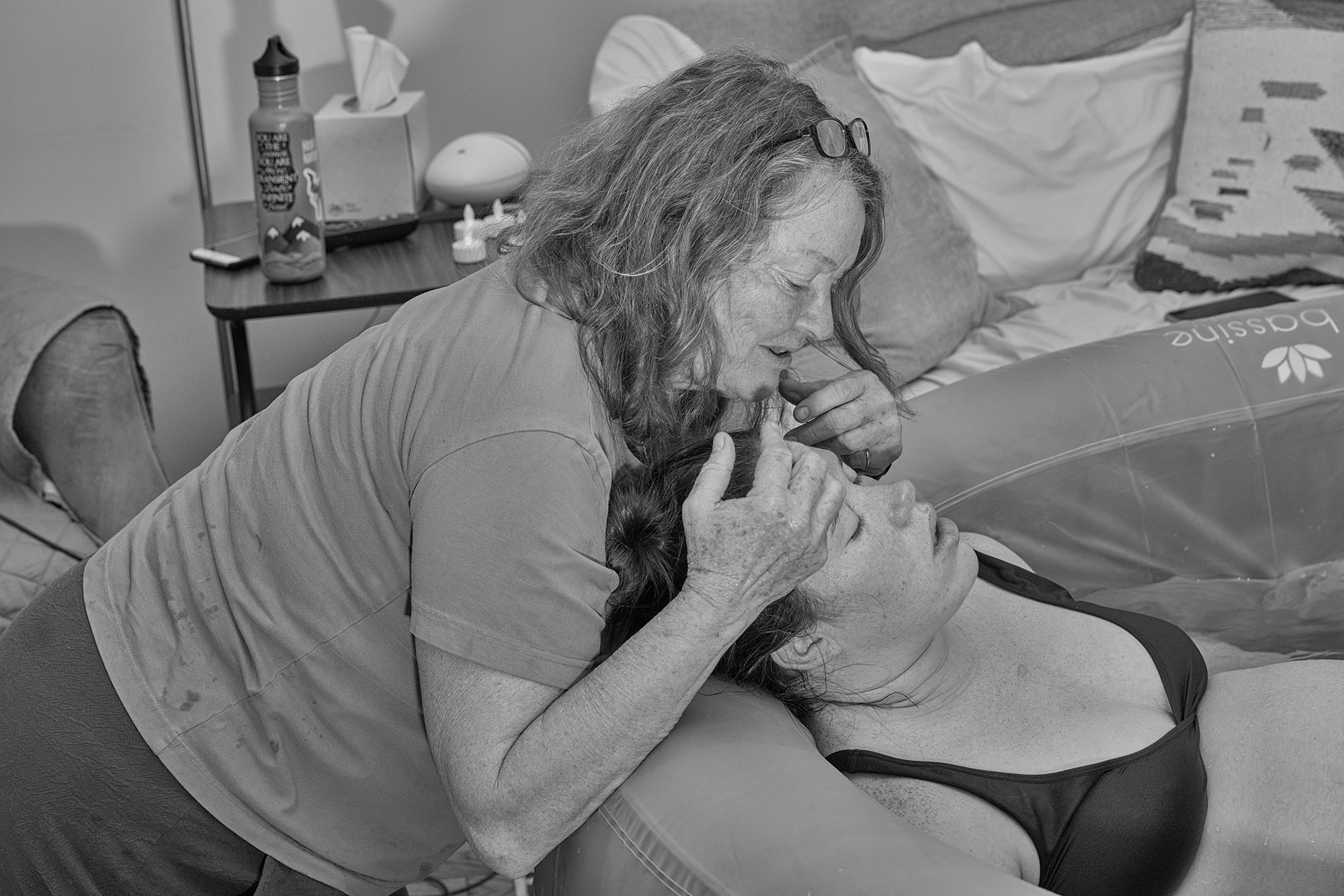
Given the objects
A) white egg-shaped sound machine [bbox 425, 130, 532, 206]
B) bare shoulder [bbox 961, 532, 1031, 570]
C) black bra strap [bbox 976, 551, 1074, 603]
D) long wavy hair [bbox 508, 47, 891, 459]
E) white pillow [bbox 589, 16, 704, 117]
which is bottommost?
bare shoulder [bbox 961, 532, 1031, 570]

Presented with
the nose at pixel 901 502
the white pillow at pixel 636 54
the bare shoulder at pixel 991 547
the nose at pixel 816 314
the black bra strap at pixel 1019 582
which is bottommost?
the bare shoulder at pixel 991 547

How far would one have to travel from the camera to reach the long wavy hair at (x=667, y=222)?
1110mm

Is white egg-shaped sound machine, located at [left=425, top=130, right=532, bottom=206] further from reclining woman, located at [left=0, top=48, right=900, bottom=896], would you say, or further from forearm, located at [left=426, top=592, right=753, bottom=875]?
forearm, located at [left=426, top=592, right=753, bottom=875]

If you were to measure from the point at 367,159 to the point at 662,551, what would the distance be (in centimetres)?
121

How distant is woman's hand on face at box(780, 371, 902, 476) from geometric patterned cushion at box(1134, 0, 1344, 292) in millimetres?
1289

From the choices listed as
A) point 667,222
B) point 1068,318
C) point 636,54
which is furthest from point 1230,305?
point 667,222

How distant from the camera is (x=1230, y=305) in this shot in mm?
Answer: 2316

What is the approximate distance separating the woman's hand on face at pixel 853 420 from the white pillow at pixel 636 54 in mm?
1136

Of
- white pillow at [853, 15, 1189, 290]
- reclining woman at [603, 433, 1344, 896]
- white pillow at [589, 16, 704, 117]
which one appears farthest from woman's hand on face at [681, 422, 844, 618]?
white pillow at [853, 15, 1189, 290]

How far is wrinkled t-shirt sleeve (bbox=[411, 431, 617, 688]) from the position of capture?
38.2 inches

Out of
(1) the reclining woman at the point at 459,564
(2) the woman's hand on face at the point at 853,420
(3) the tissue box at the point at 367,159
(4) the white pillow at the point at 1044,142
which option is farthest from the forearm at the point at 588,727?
(4) the white pillow at the point at 1044,142

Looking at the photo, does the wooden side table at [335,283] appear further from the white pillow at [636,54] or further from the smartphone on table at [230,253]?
the white pillow at [636,54]

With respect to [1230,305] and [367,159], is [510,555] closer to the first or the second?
[367,159]

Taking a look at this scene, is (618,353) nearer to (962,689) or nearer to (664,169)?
(664,169)
